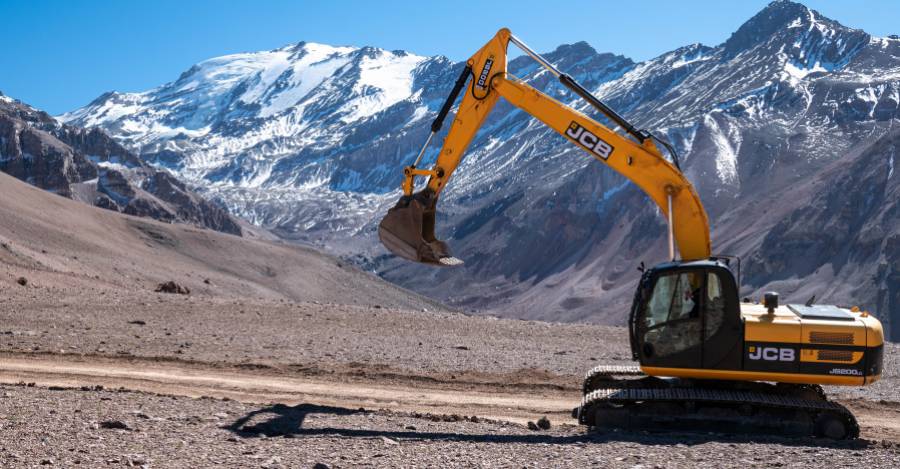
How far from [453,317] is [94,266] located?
27408 millimetres

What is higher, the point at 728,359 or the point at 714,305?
the point at 714,305

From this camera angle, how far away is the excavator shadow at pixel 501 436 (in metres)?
11.6

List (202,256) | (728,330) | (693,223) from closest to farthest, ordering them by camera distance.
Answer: (728,330), (693,223), (202,256)

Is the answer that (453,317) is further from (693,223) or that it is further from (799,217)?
(799,217)

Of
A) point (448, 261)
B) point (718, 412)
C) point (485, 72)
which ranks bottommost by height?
point (718, 412)

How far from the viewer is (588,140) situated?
14.5 metres

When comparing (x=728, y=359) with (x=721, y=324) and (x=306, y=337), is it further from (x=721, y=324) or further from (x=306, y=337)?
(x=306, y=337)

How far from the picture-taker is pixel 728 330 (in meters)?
12.6

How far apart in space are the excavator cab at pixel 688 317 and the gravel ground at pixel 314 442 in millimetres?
1086

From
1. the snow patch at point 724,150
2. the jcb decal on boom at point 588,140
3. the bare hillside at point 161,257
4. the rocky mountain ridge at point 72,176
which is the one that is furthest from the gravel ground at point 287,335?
the snow patch at point 724,150

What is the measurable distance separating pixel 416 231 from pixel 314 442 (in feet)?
16.5

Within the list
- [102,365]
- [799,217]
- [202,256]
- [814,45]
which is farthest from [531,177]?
[102,365]

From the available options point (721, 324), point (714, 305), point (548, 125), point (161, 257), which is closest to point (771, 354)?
point (721, 324)

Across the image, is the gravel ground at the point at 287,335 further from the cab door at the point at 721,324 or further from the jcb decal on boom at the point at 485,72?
the cab door at the point at 721,324
